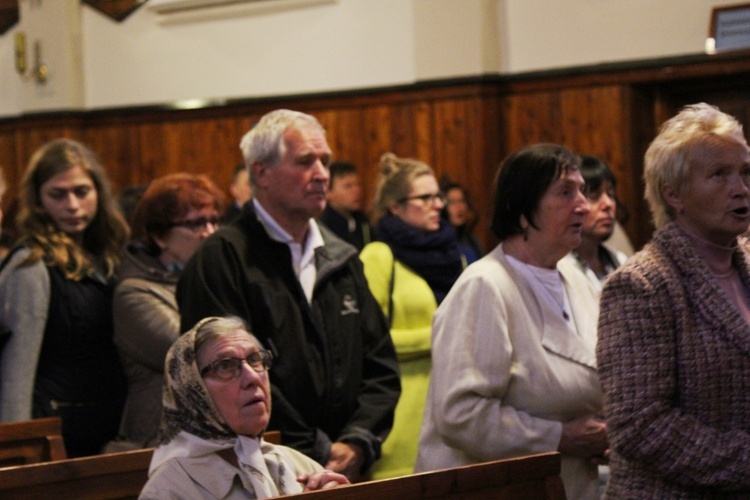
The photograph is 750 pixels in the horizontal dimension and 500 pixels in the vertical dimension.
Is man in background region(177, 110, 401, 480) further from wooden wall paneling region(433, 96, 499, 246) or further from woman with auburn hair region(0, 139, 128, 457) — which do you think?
wooden wall paneling region(433, 96, 499, 246)

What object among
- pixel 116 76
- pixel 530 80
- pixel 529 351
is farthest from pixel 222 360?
pixel 116 76

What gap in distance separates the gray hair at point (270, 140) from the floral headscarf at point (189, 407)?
0.98 meters

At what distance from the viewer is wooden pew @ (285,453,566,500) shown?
2.25 meters

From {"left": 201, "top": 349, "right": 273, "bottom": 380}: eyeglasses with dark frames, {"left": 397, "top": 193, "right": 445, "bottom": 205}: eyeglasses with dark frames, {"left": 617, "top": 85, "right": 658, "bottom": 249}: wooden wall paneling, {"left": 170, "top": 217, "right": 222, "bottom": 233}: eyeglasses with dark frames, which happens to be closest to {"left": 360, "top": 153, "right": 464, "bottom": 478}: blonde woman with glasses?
{"left": 397, "top": 193, "right": 445, "bottom": 205}: eyeglasses with dark frames

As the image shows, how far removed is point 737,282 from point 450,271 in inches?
80.1

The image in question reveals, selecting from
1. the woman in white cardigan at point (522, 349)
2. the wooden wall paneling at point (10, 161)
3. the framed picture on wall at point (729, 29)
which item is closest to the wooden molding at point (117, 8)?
the wooden wall paneling at point (10, 161)

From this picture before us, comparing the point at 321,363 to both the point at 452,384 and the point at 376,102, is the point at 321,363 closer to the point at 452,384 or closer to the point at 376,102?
the point at 452,384

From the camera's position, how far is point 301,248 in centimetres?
350

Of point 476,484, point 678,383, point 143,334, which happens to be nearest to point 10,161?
point 143,334

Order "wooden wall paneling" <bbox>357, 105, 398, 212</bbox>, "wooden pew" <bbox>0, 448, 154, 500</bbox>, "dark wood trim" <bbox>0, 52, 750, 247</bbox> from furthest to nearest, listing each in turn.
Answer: "wooden wall paneling" <bbox>357, 105, 398, 212</bbox>
"dark wood trim" <bbox>0, 52, 750, 247</bbox>
"wooden pew" <bbox>0, 448, 154, 500</bbox>

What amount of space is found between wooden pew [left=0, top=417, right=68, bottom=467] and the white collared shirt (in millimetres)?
834

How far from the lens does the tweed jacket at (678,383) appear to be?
229cm

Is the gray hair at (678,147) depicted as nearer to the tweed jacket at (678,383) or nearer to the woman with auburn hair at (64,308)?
the tweed jacket at (678,383)

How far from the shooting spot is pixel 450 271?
4.48m
